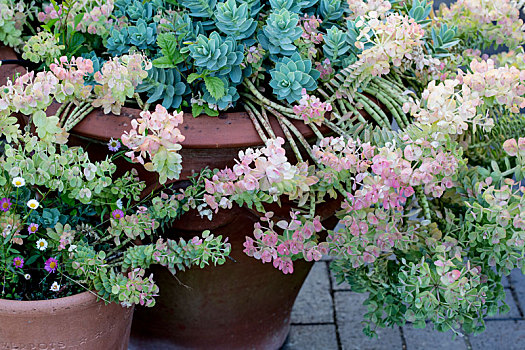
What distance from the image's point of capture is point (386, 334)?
205 cm

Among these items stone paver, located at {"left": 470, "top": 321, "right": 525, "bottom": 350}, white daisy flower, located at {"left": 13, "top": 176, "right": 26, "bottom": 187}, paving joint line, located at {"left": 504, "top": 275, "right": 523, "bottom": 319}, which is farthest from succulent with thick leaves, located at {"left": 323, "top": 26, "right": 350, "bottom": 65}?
paving joint line, located at {"left": 504, "top": 275, "right": 523, "bottom": 319}

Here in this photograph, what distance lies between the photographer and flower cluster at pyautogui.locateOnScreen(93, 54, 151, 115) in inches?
49.1

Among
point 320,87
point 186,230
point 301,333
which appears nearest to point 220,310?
point 186,230

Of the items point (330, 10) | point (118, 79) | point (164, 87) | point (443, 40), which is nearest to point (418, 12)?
point (443, 40)

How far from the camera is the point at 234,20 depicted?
133cm

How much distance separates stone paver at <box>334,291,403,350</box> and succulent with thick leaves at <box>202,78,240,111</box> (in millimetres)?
1000

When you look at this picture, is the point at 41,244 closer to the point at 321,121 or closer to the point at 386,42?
the point at 321,121

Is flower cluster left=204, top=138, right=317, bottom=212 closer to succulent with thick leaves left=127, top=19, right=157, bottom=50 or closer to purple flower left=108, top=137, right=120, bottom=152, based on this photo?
purple flower left=108, top=137, right=120, bottom=152

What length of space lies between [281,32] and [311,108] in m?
0.18

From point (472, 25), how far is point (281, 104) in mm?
683

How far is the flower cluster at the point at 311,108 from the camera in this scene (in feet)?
4.21

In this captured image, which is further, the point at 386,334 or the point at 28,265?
the point at 386,334

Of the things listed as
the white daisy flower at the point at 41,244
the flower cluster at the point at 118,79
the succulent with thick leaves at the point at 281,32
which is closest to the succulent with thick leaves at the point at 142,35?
the flower cluster at the point at 118,79

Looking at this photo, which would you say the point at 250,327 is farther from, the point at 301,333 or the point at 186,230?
the point at 186,230
